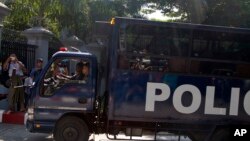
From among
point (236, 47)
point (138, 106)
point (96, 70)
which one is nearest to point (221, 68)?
point (236, 47)

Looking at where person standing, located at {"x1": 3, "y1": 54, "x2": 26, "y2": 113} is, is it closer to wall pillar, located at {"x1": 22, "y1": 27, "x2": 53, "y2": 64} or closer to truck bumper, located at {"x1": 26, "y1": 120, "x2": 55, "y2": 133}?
wall pillar, located at {"x1": 22, "y1": 27, "x2": 53, "y2": 64}

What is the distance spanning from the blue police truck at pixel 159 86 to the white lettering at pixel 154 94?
18 mm

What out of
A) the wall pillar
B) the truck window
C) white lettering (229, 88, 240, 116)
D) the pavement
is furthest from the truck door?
the wall pillar

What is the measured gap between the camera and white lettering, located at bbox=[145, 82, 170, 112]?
7805mm

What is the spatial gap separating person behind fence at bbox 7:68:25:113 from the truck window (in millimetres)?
3793

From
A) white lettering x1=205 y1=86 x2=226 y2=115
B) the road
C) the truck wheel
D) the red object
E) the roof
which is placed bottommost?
the road

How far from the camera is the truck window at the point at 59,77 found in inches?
320

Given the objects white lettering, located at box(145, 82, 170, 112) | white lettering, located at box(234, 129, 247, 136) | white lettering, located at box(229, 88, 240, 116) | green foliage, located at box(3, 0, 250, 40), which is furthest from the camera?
green foliage, located at box(3, 0, 250, 40)

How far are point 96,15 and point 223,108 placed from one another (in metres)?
20.2

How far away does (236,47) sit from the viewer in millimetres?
8023

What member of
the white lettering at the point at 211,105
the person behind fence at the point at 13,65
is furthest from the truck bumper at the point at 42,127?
the person behind fence at the point at 13,65

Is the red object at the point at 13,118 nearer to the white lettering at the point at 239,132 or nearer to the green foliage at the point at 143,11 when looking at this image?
the white lettering at the point at 239,132

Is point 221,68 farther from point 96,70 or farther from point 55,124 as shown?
point 55,124

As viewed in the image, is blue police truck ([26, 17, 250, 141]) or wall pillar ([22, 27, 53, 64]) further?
wall pillar ([22, 27, 53, 64])
